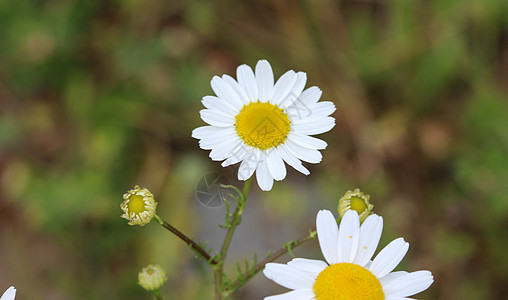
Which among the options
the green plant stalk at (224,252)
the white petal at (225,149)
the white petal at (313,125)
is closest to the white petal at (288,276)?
the green plant stalk at (224,252)

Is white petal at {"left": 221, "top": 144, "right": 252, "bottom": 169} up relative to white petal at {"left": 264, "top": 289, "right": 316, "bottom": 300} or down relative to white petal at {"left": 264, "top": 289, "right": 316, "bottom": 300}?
up

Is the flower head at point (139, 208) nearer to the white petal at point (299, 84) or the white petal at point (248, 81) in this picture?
the white petal at point (248, 81)

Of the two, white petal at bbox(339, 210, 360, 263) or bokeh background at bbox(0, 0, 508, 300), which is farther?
bokeh background at bbox(0, 0, 508, 300)

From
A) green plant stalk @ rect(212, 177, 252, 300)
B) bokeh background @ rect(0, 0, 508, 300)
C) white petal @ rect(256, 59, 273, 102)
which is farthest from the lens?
bokeh background @ rect(0, 0, 508, 300)

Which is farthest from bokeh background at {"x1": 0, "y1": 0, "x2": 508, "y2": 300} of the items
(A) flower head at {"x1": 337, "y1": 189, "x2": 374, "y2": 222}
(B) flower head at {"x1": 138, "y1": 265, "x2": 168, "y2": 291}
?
(A) flower head at {"x1": 337, "y1": 189, "x2": 374, "y2": 222}

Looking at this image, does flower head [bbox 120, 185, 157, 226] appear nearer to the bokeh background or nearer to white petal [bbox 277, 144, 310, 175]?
white petal [bbox 277, 144, 310, 175]

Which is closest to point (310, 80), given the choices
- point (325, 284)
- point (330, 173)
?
point (330, 173)
